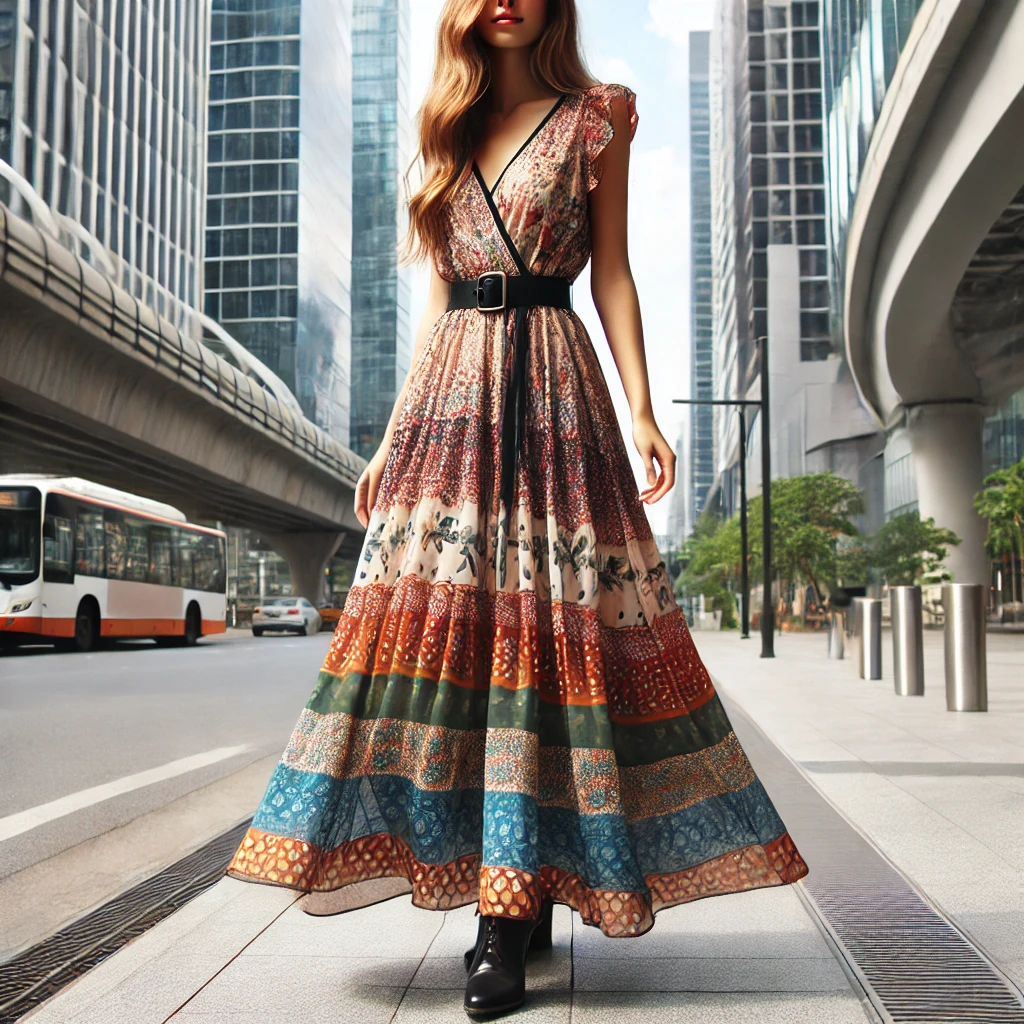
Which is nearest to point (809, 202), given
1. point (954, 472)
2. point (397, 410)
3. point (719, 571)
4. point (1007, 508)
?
point (719, 571)

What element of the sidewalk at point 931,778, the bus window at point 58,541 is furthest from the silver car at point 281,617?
the sidewalk at point 931,778

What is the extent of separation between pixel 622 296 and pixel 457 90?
1.88 feet

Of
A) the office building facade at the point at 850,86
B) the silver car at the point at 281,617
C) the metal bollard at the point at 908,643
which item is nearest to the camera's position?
the metal bollard at the point at 908,643

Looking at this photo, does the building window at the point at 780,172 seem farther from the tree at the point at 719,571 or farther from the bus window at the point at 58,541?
the bus window at the point at 58,541

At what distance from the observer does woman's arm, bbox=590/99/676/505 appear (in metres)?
2.63

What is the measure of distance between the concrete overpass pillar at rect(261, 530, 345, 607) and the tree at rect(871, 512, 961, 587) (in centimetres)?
2422

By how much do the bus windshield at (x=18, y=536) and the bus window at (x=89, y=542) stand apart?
1018mm

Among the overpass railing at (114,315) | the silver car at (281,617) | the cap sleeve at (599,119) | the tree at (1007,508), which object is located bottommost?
the silver car at (281,617)

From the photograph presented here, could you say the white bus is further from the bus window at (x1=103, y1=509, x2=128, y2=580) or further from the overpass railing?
the overpass railing

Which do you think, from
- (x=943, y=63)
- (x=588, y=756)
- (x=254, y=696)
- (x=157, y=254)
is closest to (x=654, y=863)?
(x=588, y=756)

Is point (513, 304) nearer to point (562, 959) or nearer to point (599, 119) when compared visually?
point (599, 119)

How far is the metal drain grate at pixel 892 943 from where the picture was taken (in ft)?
7.31

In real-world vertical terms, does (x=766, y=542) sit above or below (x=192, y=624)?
above

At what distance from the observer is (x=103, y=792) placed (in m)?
5.50
